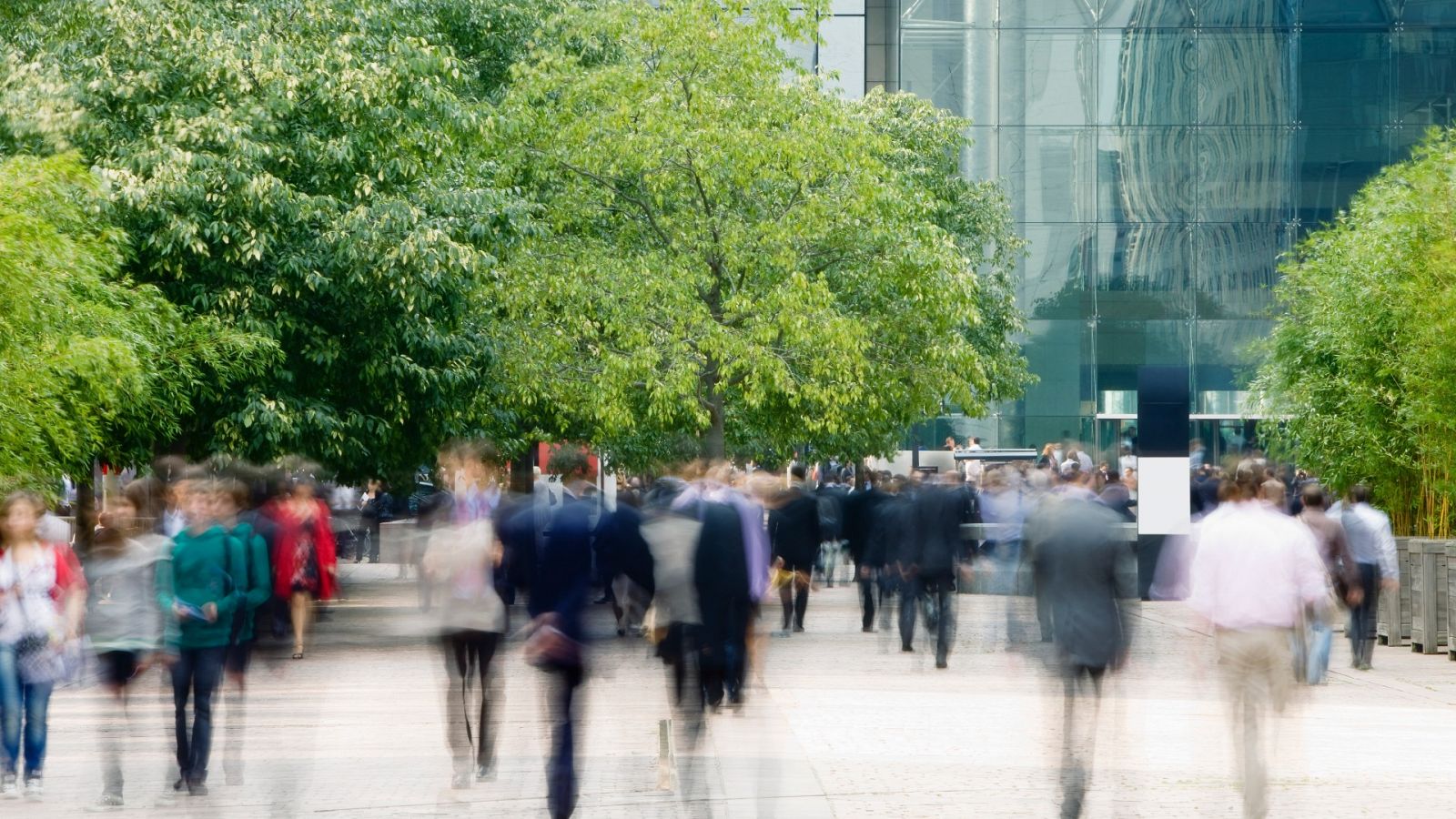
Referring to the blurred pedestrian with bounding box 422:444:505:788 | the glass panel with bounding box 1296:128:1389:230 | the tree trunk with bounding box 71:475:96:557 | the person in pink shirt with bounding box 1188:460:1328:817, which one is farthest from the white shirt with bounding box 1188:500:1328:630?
the glass panel with bounding box 1296:128:1389:230

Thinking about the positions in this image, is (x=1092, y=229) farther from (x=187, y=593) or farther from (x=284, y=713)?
(x=187, y=593)

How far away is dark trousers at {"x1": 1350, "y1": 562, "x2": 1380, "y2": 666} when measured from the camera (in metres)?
19.2

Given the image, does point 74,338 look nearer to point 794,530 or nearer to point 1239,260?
point 794,530

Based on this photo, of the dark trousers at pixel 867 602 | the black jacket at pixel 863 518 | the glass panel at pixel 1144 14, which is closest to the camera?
the black jacket at pixel 863 518

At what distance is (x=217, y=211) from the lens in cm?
2230

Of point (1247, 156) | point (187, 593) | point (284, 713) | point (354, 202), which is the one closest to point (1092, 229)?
point (1247, 156)

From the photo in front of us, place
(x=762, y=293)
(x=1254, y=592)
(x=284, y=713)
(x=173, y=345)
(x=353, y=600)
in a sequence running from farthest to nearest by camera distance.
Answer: (x=353, y=600), (x=762, y=293), (x=173, y=345), (x=284, y=713), (x=1254, y=592)

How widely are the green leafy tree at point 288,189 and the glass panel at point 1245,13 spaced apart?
24.4m

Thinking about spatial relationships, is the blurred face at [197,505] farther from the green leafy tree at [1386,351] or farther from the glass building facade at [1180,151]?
the glass building facade at [1180,151]

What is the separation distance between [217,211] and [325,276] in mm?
1423

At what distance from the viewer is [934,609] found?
21953 mm

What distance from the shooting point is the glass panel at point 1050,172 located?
149ft

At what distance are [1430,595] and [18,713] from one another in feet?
50.0

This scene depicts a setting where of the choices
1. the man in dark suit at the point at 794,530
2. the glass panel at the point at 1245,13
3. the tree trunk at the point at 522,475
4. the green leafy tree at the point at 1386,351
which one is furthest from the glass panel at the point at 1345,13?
the man in dark suit at the point at 794,530
